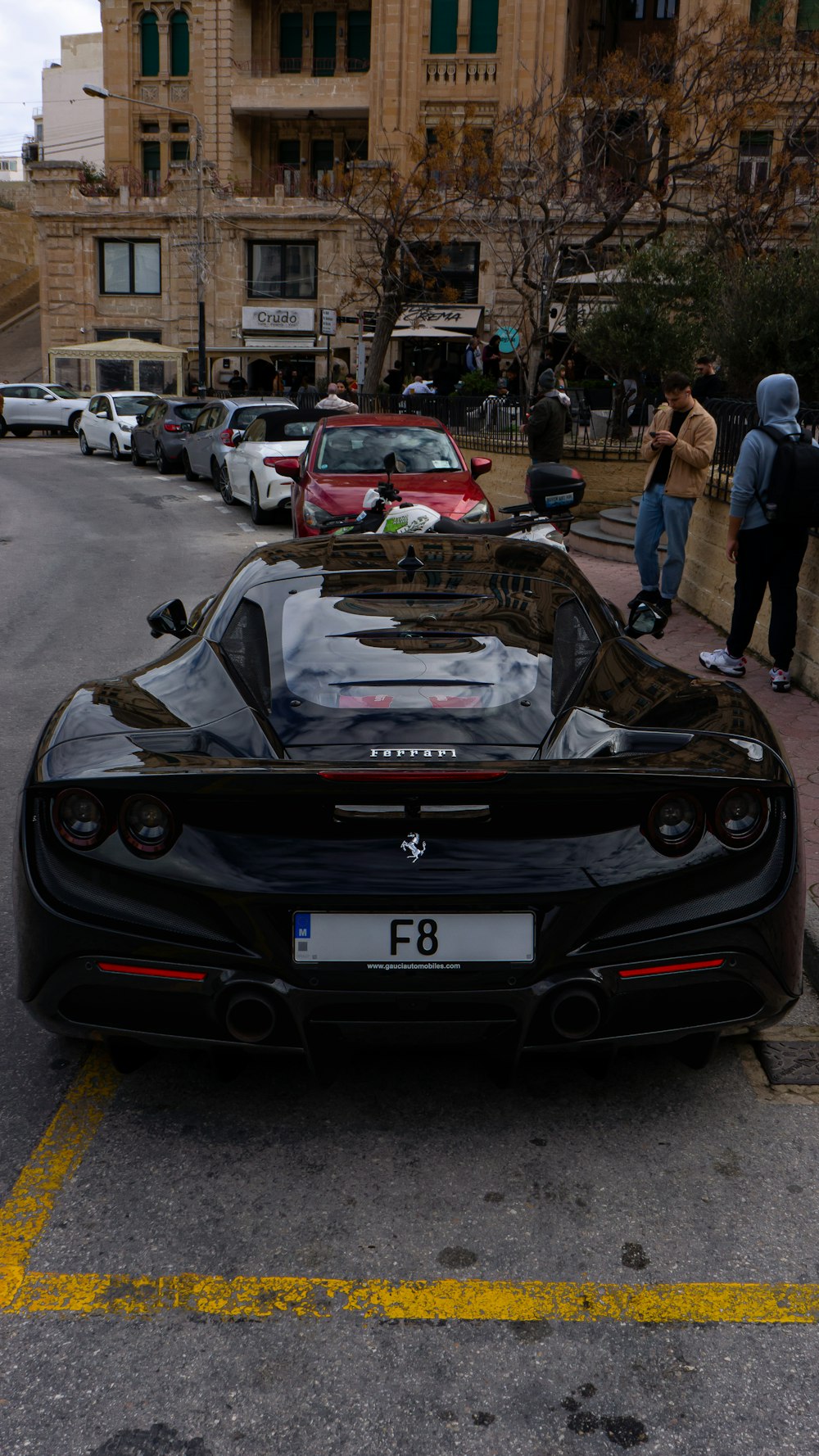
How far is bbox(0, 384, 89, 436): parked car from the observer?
40781mm

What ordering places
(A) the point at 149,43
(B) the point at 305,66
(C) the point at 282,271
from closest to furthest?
(C) the point at 282,271
(B) the point at 305,66
(A) the point at 149,43

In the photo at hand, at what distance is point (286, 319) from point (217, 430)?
100ft

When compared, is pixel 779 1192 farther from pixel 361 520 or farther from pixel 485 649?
pixel 361 520

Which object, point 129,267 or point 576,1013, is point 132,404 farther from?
point 576,1013

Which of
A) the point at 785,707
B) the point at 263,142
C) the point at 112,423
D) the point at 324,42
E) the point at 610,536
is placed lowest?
the point at 112,423

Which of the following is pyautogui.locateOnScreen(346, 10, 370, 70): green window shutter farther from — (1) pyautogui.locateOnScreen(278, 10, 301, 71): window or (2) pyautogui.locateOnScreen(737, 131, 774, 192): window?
(2) pyautogui.locateOnScreen(737, 131, 774, 192): window

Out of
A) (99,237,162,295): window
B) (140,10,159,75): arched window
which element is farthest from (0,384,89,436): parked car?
(140,10,159,75): arched window

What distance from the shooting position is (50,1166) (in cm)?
333

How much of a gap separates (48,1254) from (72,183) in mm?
57068

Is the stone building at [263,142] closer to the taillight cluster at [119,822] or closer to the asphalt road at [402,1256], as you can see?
the asphalt road at [402,1256]

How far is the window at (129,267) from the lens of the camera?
53.8 metres

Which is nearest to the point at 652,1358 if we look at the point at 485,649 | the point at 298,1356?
the point at 298,1356

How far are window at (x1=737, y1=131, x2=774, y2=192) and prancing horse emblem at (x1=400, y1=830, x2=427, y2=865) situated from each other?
3342 cm

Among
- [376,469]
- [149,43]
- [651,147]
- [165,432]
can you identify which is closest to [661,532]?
[376,469]
